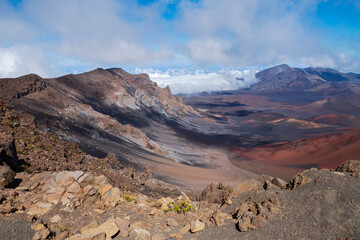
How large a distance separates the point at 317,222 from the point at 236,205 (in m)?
3.31

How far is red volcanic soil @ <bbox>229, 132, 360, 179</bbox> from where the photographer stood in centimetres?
4072

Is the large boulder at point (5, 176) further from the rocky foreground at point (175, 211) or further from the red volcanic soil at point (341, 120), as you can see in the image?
the red volcanic soil at point (341, 120)

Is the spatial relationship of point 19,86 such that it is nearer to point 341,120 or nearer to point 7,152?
point 7,152

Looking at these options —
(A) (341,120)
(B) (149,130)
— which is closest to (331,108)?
A: (A) (341,120)

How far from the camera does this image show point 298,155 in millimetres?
49000

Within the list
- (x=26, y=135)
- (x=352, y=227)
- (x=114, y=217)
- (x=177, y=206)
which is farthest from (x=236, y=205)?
(x=26, y=135)

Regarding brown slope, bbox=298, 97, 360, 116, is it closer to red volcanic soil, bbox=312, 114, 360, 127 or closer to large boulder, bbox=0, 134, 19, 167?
red volcanic soil, bbox=312, 114, 360, 127

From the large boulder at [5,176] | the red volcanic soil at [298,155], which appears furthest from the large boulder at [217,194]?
the red volcanic soil at [298,155]

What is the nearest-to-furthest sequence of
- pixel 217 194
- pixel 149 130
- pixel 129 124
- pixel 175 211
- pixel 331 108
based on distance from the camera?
pixel 175 211, pixel 217 194, pixel 129 124, pixel 149 130, pixel 331 108

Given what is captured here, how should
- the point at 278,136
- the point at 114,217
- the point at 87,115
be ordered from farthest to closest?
1. the point at 278,136
2. the point at 87,115
3. the point at 114,217

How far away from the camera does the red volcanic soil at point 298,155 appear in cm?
4072

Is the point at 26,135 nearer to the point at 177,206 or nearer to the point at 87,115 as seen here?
the point at 177,206

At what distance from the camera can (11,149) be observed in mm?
10406

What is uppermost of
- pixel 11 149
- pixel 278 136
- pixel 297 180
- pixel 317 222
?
pixel 11 149
